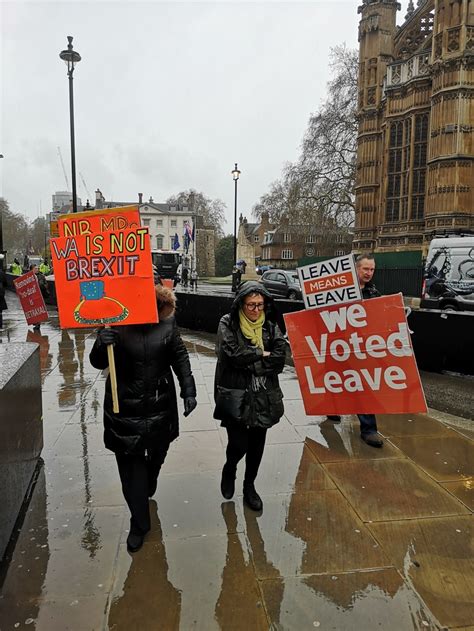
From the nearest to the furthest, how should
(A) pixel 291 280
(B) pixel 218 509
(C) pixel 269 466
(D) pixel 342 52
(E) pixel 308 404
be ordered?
(B) pixel 218 509 < (C) pixel 269 466 < (E) pixel 308 404 < (A) pixel 291 280 < (D) pixel 342 52

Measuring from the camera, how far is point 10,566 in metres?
2.88

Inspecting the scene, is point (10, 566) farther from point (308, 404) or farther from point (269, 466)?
point (308, 404)

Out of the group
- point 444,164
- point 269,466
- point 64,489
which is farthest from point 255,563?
point 444,164

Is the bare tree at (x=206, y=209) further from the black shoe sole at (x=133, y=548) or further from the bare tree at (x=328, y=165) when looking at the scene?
the black shoe sole at (x=133, y=548)

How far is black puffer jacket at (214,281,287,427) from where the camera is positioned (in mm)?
3303

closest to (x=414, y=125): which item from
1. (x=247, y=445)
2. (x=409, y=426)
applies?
(x=409, y=426)

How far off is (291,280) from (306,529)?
800 inches

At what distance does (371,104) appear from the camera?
36031 mm

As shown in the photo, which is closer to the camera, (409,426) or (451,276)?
(409,426)

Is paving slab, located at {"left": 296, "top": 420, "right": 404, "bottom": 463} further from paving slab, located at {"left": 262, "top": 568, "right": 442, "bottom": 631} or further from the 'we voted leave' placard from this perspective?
paving slab, located at {"left": 262, "top": 568, "right": 442, "bottom": 631}

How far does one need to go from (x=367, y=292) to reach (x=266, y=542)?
9.26ft

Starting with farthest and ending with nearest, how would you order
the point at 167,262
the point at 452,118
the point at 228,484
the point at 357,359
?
the point at 167,262
the point at 452,118
the point at 357,359
the point at 228,484

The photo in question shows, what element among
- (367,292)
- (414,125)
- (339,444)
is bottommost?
(339,444)

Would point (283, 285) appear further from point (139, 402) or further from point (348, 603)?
point (348, 603)
